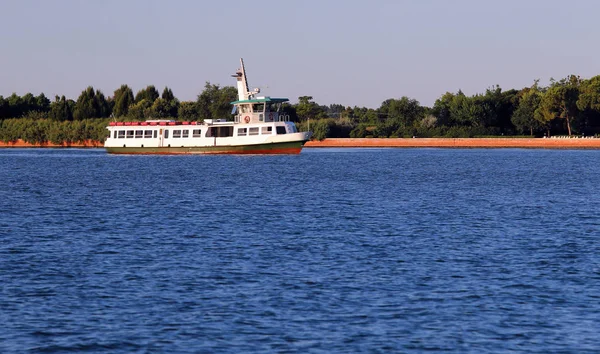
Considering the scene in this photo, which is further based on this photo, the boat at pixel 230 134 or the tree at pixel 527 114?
the tree at pixel 527 114

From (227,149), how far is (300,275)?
11328cm

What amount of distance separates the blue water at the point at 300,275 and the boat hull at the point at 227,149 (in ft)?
252

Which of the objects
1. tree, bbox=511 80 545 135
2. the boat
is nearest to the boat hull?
the boat

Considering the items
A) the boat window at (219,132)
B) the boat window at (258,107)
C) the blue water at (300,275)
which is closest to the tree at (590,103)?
the boat window at (258,107)

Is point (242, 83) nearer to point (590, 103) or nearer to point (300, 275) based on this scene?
point (590, 103)

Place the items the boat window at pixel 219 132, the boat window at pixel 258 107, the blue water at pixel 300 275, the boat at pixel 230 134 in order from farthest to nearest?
the boat window at pixel 219 132 → the boat window at pixel 258 107 → the boat at pixel 230 134 → the blue water at pixel 300 275

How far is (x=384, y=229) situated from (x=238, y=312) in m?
19.1

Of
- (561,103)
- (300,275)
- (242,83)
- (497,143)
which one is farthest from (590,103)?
(300,275)

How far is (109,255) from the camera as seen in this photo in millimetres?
32781

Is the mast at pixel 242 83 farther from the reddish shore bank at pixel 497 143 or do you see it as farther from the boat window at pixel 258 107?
the reddish shore bank at pixel 497 143

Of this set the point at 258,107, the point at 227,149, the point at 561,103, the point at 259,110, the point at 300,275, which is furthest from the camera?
the point at 561,103

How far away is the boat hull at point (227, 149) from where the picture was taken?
447 ft

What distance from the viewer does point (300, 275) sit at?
28.3 meters

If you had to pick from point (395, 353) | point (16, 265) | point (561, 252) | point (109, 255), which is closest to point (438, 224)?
point (561, 252)
